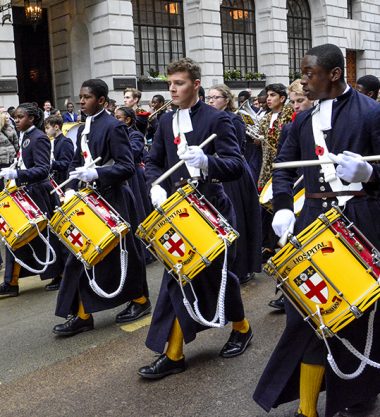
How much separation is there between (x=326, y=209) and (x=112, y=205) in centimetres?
251

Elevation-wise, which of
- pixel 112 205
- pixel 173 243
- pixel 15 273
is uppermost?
pixel 112 205

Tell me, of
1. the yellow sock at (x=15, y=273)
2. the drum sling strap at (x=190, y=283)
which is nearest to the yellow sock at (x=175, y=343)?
the drum sling strap at (x=190, y=283)

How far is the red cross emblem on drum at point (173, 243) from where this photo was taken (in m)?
3.93

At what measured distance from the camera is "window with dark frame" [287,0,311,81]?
26594 millimetres

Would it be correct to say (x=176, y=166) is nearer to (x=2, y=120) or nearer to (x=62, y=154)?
(x=62, y=154)

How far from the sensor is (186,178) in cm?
440

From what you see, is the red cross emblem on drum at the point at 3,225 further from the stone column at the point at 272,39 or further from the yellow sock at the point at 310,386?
the stone column at the point at 272,39

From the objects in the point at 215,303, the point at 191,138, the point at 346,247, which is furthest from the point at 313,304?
the point at 191,138

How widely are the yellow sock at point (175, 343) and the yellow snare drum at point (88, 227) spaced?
88cm

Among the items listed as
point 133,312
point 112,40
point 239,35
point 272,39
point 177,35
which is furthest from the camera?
point 272,39

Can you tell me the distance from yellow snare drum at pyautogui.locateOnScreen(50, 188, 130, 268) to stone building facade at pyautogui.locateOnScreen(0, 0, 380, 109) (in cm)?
1233

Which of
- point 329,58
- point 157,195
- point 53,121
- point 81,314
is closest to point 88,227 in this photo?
point 157,195

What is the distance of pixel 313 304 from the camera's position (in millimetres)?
3119

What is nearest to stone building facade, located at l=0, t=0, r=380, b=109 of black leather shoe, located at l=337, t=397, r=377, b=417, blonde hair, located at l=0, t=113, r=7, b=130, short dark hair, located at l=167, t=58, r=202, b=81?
blonde hair, located at l=0, t=113, r=7, b=130
